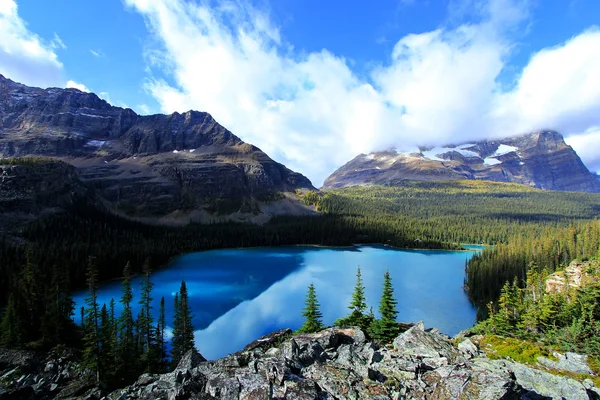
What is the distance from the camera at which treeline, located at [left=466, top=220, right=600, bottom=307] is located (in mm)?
62625

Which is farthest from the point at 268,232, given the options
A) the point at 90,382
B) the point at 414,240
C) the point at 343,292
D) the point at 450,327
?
→ the point at 90,382

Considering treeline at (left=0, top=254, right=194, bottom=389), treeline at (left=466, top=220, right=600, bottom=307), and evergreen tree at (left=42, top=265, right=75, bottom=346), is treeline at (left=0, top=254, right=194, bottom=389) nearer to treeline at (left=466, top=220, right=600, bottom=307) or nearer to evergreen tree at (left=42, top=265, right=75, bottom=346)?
evergreen tree at (left=42, top=265, right=75, bottom=346)

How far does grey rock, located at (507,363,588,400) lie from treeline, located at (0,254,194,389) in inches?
1126

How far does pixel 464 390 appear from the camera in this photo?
12039 mm

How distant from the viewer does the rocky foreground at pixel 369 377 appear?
1262 cm

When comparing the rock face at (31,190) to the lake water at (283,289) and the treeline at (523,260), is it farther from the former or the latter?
the treeline at (523,260)

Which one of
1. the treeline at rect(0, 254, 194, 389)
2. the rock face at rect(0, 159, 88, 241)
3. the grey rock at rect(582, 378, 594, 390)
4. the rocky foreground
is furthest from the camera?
the rock face at rect(0, 159, 88, 241)

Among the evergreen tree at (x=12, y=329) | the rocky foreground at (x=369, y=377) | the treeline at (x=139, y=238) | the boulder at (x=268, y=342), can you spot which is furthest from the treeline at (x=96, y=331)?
the treeline at (x=139, y=238)

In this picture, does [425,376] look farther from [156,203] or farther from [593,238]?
[156,203]

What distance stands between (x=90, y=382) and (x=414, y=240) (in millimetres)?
140740

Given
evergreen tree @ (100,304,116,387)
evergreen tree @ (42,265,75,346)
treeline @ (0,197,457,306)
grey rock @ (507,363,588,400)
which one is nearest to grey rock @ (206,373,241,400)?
grey rock @ (507,363,588,400)

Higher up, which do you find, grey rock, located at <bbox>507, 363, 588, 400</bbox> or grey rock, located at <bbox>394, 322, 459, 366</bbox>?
grey rock, located at <bbox>507, 363, 588, 400</bbox>

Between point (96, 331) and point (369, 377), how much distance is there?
27.8 metres

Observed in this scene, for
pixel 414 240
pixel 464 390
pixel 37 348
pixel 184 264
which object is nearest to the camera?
pixel 464 390
